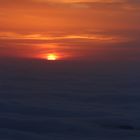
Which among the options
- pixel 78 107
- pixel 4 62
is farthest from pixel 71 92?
pixel 4 62

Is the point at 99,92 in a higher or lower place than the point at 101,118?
higher

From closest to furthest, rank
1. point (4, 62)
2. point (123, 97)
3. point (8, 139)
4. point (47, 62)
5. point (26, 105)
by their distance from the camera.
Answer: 1. point (8, 139)
2. point (26, 105)
3. point (123, 97)
4. point (4, 62)
5. point (47, 62)

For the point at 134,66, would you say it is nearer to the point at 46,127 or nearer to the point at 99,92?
the point at 99,92

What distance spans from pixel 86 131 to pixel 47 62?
37627 mm

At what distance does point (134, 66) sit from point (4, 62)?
8.00m

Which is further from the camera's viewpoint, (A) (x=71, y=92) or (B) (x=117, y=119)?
(A) (x=71, y=92)

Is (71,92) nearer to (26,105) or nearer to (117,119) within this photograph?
(26,105)

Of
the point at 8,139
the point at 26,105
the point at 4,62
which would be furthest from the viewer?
the point at 4,62

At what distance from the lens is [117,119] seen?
61.3ft

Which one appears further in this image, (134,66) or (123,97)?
(134,66)

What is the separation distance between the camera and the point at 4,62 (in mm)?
47375

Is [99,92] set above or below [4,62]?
below

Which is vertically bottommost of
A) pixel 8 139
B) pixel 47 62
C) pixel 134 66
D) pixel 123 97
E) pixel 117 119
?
pixel 8 139

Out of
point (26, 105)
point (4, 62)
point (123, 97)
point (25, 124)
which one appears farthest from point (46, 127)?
point (4, 62)
